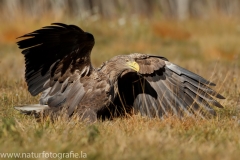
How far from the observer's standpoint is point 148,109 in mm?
5855

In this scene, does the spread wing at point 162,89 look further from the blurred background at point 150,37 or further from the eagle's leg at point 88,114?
the blurred background at point 150,37

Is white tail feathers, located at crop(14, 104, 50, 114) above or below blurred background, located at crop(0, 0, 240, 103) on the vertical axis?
above

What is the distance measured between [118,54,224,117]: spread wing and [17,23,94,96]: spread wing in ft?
2.17

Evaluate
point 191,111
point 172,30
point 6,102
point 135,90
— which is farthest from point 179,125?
point 172,30

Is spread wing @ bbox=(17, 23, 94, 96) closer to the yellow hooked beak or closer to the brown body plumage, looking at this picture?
the brown body plumage

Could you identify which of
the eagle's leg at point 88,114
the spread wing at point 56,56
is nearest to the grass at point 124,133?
the eagle's leg at point 88,114

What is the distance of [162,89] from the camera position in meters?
5.92

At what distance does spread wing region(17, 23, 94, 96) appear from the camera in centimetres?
517

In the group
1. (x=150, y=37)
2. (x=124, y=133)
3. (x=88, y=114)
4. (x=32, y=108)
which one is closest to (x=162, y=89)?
(x=88, y=114)

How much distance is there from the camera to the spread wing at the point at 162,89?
18.7 ft

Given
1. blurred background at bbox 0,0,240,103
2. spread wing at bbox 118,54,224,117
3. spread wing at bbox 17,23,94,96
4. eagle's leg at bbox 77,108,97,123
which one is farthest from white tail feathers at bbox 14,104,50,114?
blurred background at bbox 0,0,240,103

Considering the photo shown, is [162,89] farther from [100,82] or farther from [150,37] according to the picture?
[150,37]

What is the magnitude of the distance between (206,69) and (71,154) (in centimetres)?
620

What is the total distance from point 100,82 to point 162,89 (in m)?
0.81
